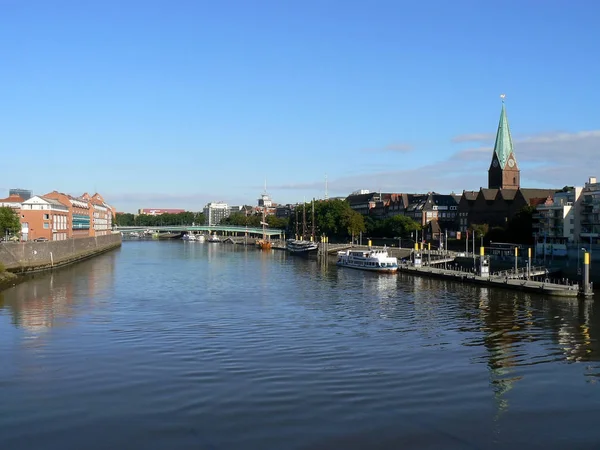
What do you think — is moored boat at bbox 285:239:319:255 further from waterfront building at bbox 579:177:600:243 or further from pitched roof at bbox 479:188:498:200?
waterfront building at bbox 579:177:600:243

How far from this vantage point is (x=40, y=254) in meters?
71.3

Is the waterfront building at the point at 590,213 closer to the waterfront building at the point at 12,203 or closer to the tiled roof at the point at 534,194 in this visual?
the tiled roof at the point at 534,194

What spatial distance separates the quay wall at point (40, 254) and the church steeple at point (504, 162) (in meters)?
74.1

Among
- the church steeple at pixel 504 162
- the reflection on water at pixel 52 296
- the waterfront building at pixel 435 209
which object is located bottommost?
the reflection on water at pixel 52 296

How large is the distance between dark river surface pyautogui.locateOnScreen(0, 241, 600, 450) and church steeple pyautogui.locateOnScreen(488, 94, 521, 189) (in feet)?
253

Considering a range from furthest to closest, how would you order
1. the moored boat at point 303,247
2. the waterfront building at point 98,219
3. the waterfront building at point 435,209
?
the waterfront building at point 98,219, the waterfront building at point 435,209, the moored boat at point 303,247

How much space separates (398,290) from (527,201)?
5621 cm

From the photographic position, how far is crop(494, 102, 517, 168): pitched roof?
119375mm

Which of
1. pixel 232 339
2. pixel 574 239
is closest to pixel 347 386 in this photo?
pixel 232 339

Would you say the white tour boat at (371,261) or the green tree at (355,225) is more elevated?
the green tree at (355,225)

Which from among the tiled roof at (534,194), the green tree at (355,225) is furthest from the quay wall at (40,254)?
the tiled roof at (534,194)

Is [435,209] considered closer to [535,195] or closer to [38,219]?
[535,195]

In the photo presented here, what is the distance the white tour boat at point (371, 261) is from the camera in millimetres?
75463

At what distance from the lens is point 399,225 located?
4697 inches
